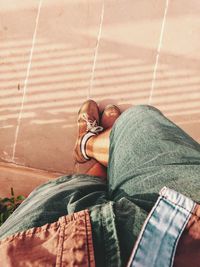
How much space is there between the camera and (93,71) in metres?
2.31

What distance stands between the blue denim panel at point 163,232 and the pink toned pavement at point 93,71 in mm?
1425

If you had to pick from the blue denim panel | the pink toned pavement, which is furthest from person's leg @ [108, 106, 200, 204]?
the pink toned pavement

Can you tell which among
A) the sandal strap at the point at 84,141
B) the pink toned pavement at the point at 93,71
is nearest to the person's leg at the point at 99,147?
the sandal strap at the point at 84,141

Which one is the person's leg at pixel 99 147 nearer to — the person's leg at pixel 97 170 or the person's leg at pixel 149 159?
the person's leg at pixel 97 170

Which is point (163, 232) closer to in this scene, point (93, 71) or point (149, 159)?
point (149, 159)

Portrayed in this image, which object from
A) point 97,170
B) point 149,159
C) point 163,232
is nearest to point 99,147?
point 97,170

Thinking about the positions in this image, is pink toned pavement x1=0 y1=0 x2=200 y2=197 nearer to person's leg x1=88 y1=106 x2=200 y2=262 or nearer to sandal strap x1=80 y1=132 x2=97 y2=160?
sandal strap x1=80 y1=132 x2=97 y2=160

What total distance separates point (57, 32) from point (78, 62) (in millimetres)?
246

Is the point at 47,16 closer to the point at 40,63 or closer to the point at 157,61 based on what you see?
the point at 40,63

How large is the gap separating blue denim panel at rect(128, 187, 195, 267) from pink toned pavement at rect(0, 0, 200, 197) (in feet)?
4.68

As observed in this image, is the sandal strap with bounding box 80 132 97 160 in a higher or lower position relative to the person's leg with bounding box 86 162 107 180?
higher

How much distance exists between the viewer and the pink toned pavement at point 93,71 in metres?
2.30

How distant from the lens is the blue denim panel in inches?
31.0

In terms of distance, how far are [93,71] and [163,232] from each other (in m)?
1.63
